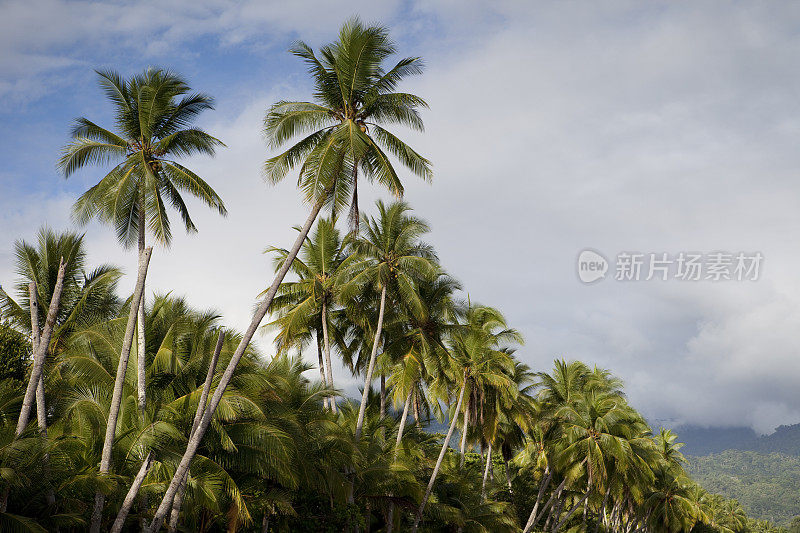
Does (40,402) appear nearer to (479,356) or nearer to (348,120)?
(348,120)

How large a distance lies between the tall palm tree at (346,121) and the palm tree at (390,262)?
7.52m

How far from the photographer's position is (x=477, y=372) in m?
29.1

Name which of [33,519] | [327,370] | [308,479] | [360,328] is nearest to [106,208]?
[33,519]

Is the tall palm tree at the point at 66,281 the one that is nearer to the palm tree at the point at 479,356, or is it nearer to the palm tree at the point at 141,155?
the palm tree at the point at 141,155

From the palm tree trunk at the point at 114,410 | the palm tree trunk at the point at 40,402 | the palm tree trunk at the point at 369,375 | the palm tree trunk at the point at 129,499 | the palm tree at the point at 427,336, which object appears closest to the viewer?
the palm tree trunk at the point at 40,402

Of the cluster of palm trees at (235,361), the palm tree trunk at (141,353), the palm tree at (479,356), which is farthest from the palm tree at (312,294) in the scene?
the palm tree trunk at (141,353)

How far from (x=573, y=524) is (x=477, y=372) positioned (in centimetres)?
3219

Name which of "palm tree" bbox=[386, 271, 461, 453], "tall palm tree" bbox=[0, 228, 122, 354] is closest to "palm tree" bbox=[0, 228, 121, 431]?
"tall palm tree" bbox=[0, 228, 122, 354]

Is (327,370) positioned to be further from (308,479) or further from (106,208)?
(106,208)

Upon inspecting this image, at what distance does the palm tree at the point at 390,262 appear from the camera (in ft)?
82.9

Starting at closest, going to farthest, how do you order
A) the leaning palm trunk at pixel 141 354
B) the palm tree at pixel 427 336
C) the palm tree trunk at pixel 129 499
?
the palm tree trunk at pixel 129 499 → the leaning palm trunk at pixel 141 354 → the palm tree at pixel 427 336

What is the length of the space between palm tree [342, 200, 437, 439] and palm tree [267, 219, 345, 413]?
167 cm

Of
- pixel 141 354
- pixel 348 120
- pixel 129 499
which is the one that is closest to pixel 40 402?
pixel 141 354

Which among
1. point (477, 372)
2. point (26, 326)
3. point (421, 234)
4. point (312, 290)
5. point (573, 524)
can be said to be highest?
point (421, 234)
